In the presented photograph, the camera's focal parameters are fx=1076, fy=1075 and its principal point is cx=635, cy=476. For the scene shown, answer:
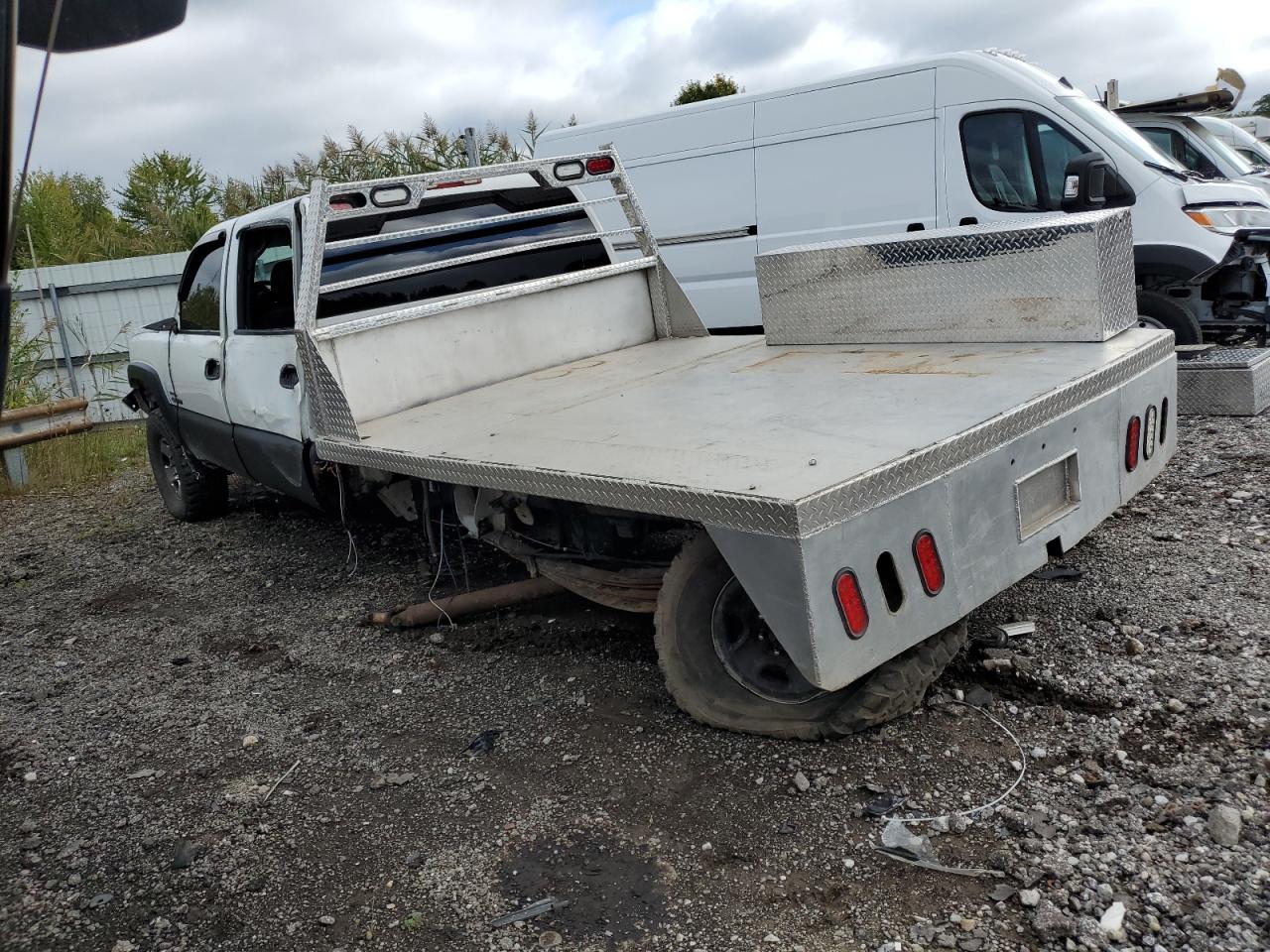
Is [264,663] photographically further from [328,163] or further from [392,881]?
[328,163]

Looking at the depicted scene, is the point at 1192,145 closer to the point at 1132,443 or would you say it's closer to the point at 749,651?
the point at 1132,443

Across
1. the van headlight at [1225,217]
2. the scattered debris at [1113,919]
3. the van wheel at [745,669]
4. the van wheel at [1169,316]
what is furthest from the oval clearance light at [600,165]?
the scattered debris at [1113,919]

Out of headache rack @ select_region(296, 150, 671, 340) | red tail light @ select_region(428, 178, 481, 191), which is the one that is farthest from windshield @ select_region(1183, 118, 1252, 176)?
red tail light @ select_region(428, 178, 481, 191)

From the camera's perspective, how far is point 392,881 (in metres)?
2.81

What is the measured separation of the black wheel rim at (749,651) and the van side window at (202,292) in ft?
12.6

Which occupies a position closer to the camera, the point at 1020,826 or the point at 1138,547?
the point at 1020,826

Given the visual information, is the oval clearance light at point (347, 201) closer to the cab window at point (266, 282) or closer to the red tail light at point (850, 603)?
the cab window at point (266, 282)

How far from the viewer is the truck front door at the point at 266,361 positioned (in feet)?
16.7

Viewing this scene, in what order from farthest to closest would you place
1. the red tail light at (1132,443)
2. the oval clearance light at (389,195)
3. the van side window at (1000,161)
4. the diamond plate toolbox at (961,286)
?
1. the van side window at (1000,161)
2. the oval clearance light at (389,195)
3. the diamond plate toolbox at (961,286)
4. the red tail light at (1132,443)

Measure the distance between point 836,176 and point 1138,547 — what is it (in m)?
4.79

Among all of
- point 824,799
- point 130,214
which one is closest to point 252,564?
point 824,799

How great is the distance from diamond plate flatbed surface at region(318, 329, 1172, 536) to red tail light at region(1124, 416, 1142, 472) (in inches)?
6.9

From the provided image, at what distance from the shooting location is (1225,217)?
7.27m

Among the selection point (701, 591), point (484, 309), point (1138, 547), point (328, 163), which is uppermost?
point (328, 163)
